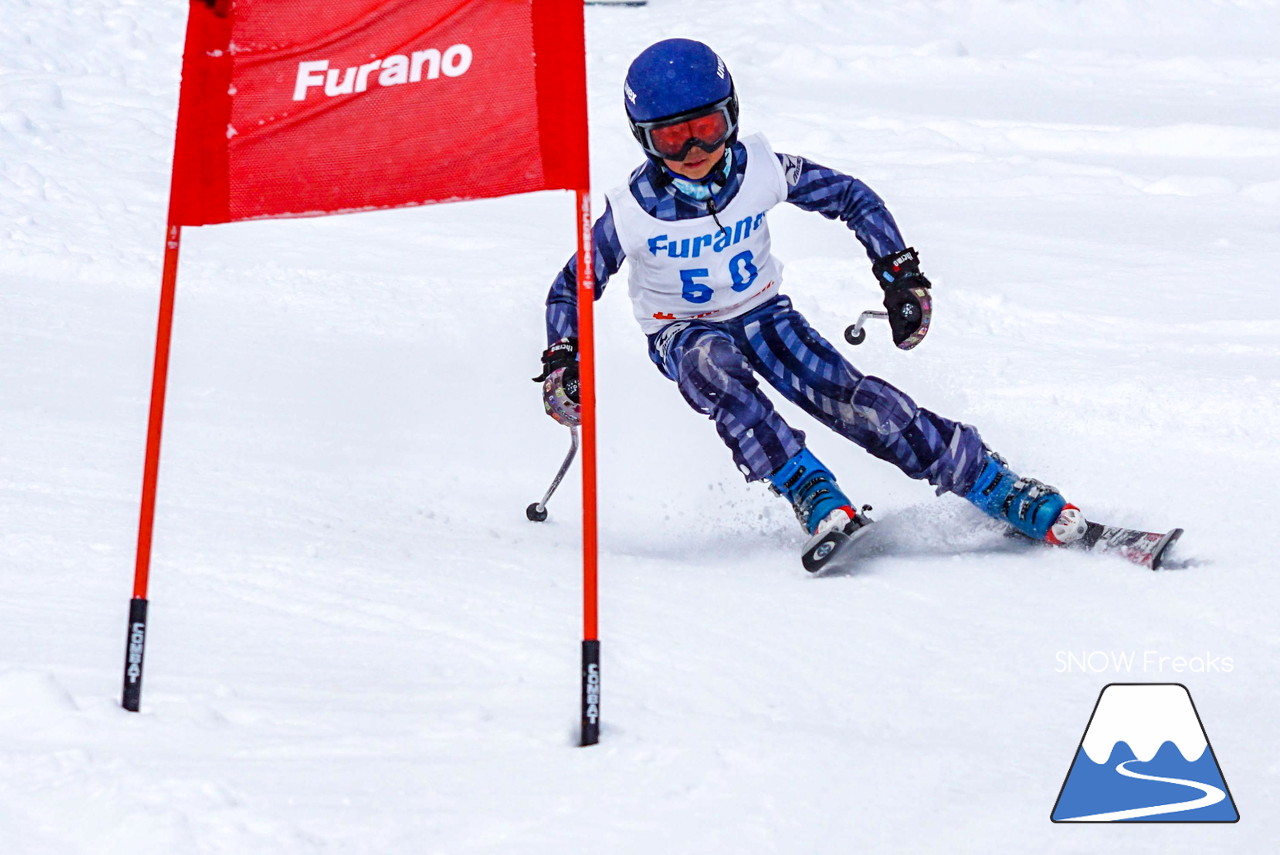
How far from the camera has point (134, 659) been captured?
2.42 meters

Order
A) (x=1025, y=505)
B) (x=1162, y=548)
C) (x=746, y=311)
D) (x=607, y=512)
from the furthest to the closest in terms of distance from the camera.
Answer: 1. (x=607, y=512)
2. (x=746, y=311)
3. (x=1025, y=505)
4. (x=1162, y=548)

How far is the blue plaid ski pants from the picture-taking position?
383 cm

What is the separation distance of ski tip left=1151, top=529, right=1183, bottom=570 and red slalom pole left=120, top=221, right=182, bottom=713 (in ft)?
8.32

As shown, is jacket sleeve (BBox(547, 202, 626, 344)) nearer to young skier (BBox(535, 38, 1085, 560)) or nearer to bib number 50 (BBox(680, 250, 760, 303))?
young skier (BBox(535, 38, 1085, 560))

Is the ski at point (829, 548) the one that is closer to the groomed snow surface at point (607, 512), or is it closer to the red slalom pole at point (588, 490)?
the groomed snow surface at point (607, 512)

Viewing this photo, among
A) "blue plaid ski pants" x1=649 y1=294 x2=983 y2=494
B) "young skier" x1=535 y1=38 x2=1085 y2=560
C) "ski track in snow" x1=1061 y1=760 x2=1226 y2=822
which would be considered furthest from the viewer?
"blue plaid ski pants" x1=649 y1=294 x2=983 y2=494

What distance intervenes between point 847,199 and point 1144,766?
2152 millimetres

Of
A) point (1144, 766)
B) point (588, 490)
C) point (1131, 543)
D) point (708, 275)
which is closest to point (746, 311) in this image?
point (708, 275)

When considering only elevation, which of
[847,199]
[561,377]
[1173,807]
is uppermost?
[847,199]

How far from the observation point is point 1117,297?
21.1 feet

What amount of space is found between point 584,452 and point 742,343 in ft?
5.71

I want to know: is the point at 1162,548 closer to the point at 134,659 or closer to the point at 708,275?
the point at 708,275

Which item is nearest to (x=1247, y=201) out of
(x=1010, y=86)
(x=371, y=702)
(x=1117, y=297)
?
(x=1117, y=297)

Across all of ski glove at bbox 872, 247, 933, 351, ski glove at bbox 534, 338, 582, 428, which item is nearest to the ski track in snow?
ski glove at bbox 872, 247, 933, 351
